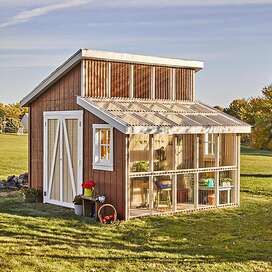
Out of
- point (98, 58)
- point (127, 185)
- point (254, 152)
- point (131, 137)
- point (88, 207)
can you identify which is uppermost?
point (98, 58)

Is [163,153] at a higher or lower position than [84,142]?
lower

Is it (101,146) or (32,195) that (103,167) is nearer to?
(101,146)

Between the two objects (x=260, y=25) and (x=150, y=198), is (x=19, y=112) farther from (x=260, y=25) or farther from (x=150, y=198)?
(x=150, y=198)

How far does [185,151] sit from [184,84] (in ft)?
8.70

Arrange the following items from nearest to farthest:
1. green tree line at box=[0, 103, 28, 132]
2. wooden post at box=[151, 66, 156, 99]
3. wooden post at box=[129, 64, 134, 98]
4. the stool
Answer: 1. the stool
2. wooden post at box=[129, 64, 134, 98]
3. wooden post at box=[151, 66, 156, 99]
4. green tree line at box=[0, 103, 28, 132]

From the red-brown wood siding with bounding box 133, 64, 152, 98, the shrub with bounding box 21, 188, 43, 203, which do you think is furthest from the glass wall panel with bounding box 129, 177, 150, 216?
the shrub with bounding box 21, 188, 43, 203

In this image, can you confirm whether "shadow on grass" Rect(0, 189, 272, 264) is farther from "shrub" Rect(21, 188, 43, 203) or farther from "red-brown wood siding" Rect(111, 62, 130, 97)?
"red-brown wood siding" Rect(111, 62, 130, 97)

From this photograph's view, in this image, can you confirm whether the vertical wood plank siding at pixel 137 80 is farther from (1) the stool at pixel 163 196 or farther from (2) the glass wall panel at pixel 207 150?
(1) the stool at pixel 163 196

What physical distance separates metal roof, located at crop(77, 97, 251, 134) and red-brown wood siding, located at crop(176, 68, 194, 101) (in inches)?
9.7

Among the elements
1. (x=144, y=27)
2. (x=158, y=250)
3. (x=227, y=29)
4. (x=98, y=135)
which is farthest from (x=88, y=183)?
(x=227, y=29)

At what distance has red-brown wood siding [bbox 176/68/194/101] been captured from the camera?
17.9 meters

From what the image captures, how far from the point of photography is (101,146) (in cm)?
1517

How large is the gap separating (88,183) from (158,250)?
4.27m

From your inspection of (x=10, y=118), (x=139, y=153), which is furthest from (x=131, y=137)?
(x=10, y=118)
